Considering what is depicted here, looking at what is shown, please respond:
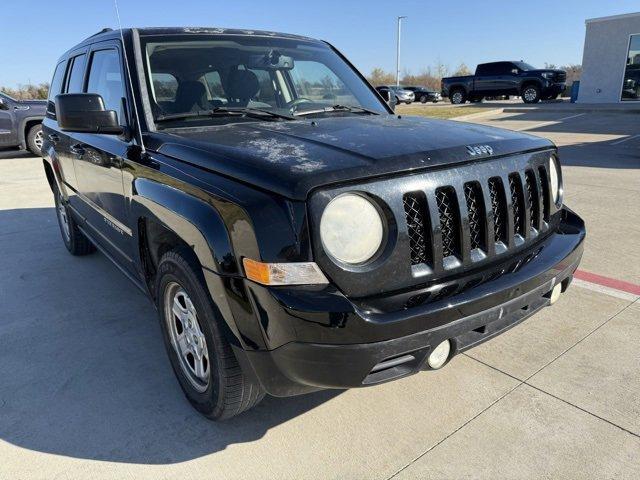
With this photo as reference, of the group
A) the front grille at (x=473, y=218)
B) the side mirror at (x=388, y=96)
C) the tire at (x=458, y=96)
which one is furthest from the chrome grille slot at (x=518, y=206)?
the tire at (x=458, y=96)

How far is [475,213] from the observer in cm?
216

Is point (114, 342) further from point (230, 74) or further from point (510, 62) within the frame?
point (510, 62)

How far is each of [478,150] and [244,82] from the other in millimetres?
1589

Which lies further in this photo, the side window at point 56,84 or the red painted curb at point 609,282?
the side window at point 56,84

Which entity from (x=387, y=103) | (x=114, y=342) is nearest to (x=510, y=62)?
(x=387, y=103)

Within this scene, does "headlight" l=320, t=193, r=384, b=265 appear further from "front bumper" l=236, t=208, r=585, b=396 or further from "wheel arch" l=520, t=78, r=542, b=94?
"wheel arch" l=520, t=78, r=542, b=94

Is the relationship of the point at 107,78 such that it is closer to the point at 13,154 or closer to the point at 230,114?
the point at 230,114

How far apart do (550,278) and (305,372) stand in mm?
1249

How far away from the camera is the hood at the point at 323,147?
1872 millimetres

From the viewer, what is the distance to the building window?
72.6 feet

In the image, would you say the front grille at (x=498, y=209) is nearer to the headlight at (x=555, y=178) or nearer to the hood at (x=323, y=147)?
the hood at (x=323, y=147)

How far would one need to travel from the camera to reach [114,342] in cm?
322

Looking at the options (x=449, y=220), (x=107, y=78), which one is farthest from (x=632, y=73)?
(x=449, y=220)

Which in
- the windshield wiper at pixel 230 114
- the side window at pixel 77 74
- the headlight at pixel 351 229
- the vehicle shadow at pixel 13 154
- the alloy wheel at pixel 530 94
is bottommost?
the vehicle shadow at pixel 13 154
